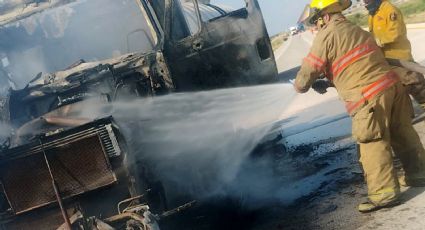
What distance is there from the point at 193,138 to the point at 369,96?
106 inches

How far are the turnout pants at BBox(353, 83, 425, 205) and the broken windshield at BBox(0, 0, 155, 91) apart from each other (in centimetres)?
318

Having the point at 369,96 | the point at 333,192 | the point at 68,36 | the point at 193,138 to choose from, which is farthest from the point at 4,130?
the point at 369,96

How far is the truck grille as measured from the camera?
3941 millimetres

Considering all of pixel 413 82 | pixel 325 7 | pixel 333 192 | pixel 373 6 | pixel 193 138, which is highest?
pixel 325 7

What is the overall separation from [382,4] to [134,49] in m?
3.02

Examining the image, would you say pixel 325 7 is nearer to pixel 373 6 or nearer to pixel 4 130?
pixel 373 6

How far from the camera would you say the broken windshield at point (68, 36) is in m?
6.30

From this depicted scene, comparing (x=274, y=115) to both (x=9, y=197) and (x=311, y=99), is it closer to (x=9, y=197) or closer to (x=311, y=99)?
(x=311, y=99)

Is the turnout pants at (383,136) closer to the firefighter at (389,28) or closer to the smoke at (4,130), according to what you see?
the firefighter at (389,28)

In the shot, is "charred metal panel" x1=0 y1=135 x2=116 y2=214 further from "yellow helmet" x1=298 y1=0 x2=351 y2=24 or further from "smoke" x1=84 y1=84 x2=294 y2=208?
"yellow helmet" x1=298 y1=0 x2=351 y2=24

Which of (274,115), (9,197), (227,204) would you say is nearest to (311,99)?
(274,115)

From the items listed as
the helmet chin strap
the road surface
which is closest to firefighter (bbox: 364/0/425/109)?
the helmet chin strap

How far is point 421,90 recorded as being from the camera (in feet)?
14.5

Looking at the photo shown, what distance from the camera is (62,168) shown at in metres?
3.97
